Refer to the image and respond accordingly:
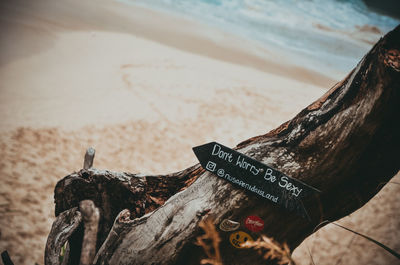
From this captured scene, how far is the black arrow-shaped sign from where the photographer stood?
3.70ft

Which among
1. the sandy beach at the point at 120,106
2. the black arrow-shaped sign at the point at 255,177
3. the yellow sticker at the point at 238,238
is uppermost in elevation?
the black arrow-shaped sign at the point at 255,177

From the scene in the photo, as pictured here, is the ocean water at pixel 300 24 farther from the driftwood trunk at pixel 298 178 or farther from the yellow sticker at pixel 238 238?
the yellow sticker at pixel 238 238

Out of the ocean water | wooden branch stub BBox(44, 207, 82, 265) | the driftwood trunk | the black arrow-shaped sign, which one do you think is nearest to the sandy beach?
wooden branch stub BBox(44, 207, 82, 265)

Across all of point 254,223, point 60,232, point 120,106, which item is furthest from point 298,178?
point 120,106

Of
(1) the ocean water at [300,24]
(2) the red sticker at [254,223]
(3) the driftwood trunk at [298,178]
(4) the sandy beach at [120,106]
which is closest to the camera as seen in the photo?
(3) the driftwood trunk at [298,178]

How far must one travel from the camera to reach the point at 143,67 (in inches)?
285

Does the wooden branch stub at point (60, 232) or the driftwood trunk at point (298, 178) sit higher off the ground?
the driftwood trunk at point (298, 178)

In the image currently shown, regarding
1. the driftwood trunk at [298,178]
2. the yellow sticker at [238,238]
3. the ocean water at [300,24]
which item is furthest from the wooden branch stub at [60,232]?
the ocean water at [300,24]

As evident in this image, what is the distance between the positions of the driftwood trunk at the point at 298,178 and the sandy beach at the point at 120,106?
171 centimetres

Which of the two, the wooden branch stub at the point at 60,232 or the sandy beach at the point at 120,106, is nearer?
the wooden branch stub at the point at 60,232

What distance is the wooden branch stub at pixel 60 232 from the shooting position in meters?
1.62

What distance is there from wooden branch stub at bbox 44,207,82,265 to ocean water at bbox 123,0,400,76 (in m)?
11.6

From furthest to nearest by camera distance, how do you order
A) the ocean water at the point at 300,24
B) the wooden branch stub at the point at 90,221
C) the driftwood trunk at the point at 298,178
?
the ocean water at the point at 300,24, the wooden branch stub at the point at 90,221, the driftwood trunk at the point at 298,178

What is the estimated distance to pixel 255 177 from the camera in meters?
1.17
